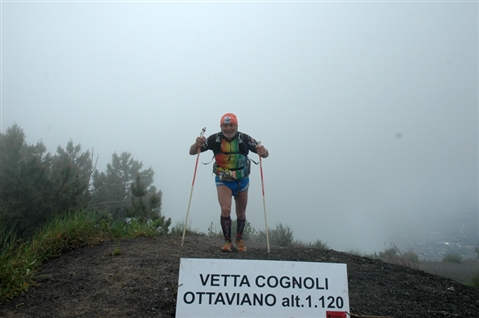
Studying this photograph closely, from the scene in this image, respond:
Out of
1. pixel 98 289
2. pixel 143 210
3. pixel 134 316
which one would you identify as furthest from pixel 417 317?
pixel 143 210

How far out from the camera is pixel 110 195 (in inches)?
545

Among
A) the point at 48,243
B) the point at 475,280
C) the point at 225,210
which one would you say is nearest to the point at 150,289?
the point at 225,210

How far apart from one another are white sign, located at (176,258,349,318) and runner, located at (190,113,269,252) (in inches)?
84.2

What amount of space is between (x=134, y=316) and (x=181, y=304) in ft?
1.46

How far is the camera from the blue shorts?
5070mm

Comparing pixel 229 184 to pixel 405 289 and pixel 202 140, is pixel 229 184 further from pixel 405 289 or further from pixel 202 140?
pixel 405 289

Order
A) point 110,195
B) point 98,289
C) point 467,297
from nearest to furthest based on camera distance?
1. point 98,289
2. point 467,297
3. point 110,195

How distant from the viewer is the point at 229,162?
5062 mm

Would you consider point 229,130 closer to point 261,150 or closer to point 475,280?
point 261,150

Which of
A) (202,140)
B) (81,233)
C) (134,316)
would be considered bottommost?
(134,316)

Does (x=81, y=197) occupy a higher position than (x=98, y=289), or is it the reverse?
(x=81, y=197)

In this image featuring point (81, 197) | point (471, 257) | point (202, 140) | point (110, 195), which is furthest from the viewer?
point (110, 195)

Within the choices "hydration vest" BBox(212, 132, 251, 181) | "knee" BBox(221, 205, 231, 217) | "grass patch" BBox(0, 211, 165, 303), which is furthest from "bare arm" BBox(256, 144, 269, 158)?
"grass patch" BBox(0, 211, 165, 303)

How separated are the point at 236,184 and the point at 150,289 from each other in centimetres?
202
